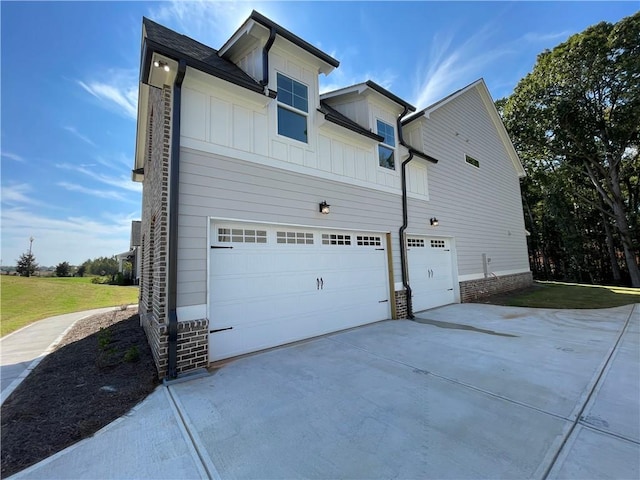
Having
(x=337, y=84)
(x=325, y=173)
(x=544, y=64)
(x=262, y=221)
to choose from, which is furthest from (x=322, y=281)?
(x=544, y=64)

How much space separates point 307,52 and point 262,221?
150 inches

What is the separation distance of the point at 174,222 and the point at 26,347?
222 inches

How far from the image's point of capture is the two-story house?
4.21 meters

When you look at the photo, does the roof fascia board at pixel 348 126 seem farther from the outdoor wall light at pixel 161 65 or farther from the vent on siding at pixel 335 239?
the outdoor wall light at pixel 161 65

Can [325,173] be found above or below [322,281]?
above

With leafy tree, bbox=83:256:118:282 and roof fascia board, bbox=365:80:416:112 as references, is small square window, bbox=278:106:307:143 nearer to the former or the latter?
roof fascia board, bbox=365:80:416:112

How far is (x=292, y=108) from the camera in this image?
5.73m

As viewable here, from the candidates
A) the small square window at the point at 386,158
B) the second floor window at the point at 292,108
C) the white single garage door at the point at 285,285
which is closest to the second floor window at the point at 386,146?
the small square window at the point at 386,158

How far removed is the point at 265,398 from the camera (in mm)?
3201

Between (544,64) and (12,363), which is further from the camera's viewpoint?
(544,64)

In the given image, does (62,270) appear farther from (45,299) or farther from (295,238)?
(295,238)

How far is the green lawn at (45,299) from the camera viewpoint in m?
10.6

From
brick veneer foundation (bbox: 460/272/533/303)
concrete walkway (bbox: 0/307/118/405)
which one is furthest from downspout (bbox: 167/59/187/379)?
brick veneer foundation (bbox: 460/272/533/303)

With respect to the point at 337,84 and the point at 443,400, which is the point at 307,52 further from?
the point at 443,400
